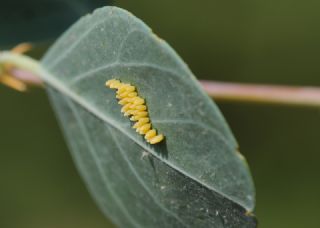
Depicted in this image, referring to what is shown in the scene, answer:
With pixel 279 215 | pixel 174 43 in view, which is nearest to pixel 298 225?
pixel 279 215

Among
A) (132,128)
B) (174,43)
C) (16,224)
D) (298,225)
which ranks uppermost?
(174,43)

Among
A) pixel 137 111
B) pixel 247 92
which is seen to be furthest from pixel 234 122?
pixel 137 111

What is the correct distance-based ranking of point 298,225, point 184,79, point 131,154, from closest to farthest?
point 184,79 < point 131,154 < point 298,225

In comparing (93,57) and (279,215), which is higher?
(93,57)

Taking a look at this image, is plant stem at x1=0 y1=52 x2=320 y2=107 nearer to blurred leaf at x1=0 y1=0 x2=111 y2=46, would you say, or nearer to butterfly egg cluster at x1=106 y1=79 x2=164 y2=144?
blurred leaf at x1=0 y1=0 x2=111 y2=46

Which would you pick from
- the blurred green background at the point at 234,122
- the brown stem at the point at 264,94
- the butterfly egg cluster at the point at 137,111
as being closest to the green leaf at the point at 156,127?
the butterfly egg cluster at the point at 137,111

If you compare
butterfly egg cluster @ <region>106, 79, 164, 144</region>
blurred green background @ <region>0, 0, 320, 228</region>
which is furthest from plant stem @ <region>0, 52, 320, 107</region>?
blurred green background @ <region>0, 0, 320, 228</region>

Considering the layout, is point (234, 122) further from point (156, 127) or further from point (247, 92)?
point (156, 127)

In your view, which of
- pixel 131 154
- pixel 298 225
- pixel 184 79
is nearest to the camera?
pixel 184 79

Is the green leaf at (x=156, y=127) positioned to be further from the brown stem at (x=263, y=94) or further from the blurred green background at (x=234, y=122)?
the blurred green background at (x=234, y=122)

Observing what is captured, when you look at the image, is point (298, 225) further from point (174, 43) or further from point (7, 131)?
point (7, 131)
